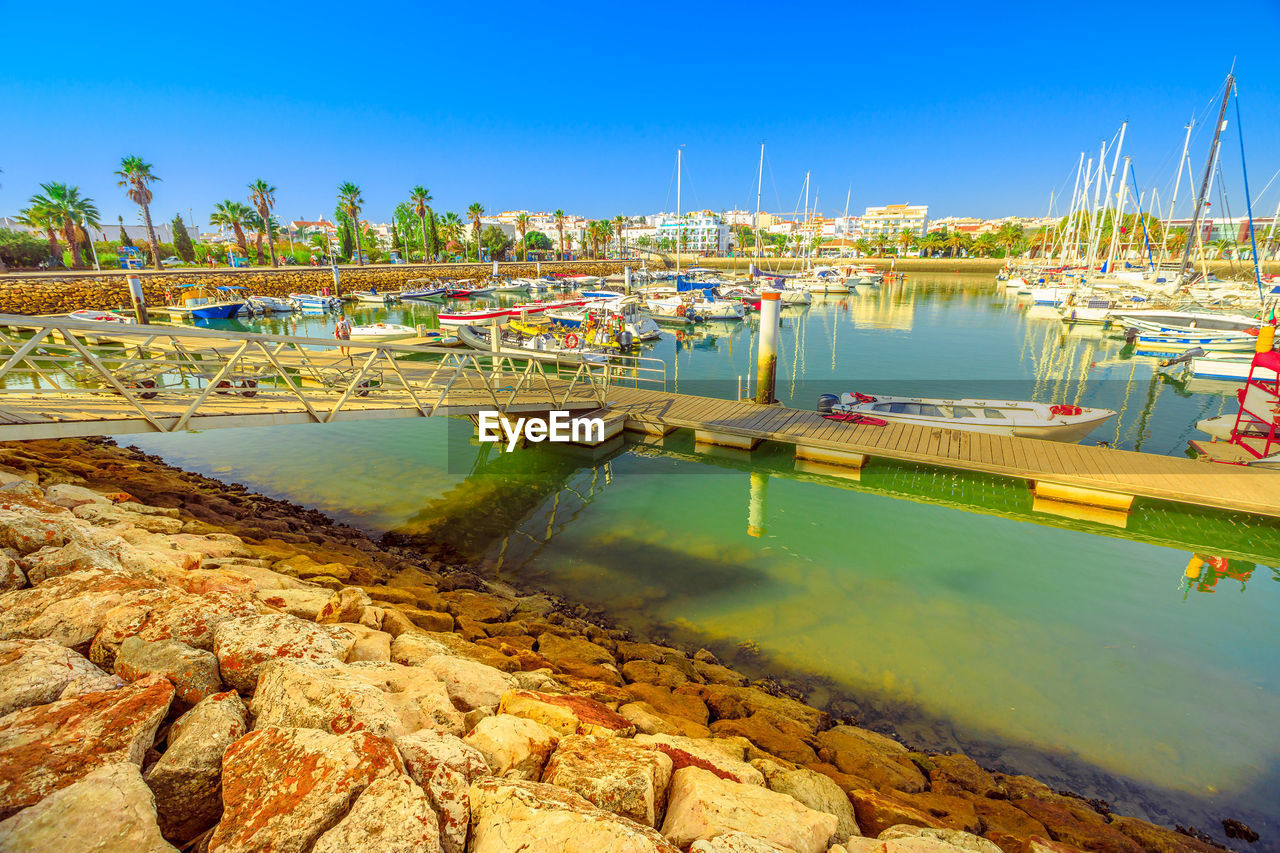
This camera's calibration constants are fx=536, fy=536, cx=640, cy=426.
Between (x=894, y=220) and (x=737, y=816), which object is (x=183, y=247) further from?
(x=894, y=220)

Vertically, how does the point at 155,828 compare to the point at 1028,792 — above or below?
above

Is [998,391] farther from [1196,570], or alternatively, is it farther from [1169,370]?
[1196,570]

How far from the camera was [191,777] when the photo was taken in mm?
2873

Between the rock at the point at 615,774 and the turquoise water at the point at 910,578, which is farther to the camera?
the turquoise water at the point at 910,578

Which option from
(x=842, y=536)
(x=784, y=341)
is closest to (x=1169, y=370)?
(x=784, y=341)

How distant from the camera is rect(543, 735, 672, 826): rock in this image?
3.12 meters

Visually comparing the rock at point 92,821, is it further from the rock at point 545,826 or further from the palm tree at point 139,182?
the palm tree at point 139,182

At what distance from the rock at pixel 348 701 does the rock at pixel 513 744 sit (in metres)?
0.32

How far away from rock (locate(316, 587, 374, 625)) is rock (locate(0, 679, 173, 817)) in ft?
6.02

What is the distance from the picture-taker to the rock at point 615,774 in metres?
3.12

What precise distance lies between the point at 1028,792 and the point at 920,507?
720cm

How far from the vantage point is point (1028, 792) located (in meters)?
5.11

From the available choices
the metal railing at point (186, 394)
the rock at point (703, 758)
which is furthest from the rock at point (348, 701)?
the metal railing at point (186, 394)

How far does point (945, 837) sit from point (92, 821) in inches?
180
